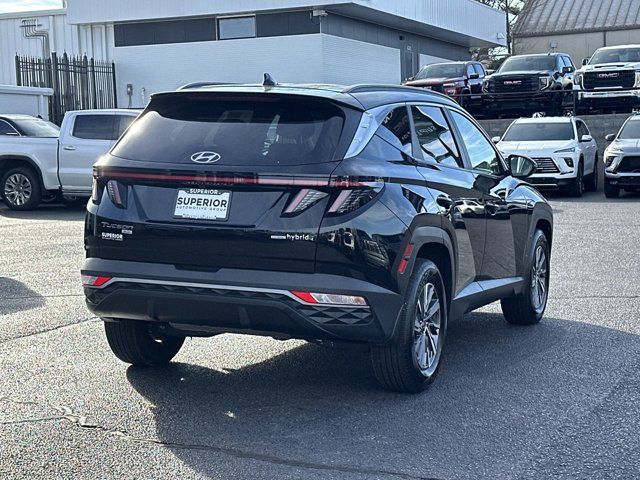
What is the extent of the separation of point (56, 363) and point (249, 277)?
213 cm

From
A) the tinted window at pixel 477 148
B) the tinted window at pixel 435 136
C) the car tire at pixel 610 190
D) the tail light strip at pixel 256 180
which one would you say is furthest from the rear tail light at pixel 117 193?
the car tire at pixel 610 190

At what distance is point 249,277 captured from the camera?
18.7ft

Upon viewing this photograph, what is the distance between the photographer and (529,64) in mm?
31609

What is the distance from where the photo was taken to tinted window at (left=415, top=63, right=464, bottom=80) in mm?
32228

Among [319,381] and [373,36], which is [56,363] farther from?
[373,36]

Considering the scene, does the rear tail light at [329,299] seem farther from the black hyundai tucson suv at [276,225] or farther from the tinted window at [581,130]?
the tinted window at [581,130]

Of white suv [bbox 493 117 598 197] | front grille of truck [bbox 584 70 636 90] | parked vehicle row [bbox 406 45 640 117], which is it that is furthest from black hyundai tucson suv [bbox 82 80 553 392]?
front grille of truck [bbox 584 70 636 90]

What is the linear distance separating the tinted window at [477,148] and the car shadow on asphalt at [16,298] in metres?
4.12

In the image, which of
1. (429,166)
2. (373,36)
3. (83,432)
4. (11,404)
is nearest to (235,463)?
(83,432)

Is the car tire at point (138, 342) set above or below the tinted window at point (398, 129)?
below

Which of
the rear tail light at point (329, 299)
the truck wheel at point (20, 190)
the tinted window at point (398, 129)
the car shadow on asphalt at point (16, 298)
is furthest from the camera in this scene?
the truck wheel at point (20, 190)

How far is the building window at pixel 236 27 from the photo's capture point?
37938 mm

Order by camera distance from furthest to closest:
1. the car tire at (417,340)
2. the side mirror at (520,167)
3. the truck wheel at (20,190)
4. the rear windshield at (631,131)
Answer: the rear windshield at (631,131) → the truck wheel at (20,190) → the side mirror at (520,167) → the car tire at (417,340)

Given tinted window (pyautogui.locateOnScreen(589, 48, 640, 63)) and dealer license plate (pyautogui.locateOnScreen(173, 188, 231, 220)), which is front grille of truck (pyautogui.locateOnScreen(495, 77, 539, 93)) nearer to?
tinted window (pyautogui.locateOnScreen(589, 48, 640, 63))
